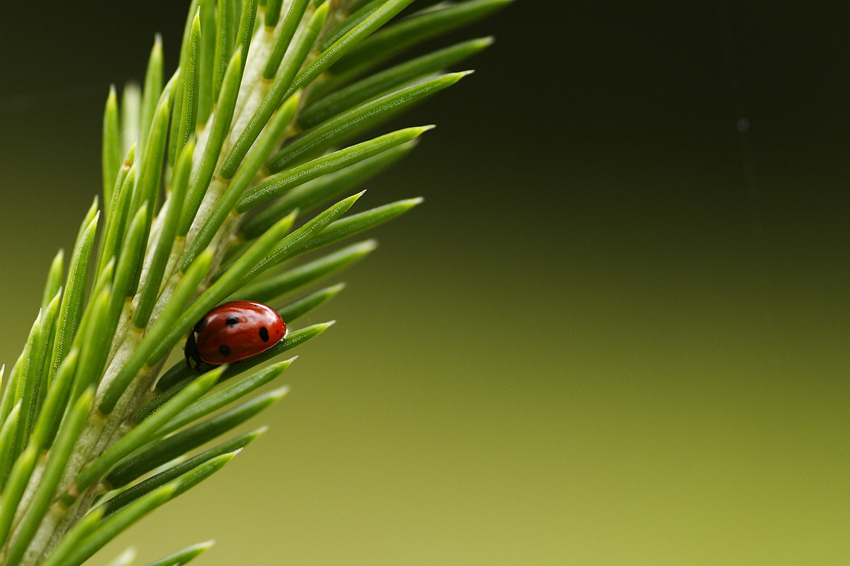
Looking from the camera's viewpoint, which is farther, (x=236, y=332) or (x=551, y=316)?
(x=551, y=316)

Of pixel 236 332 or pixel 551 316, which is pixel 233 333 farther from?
pixel 551 316

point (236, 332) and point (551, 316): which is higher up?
point (236, 332)

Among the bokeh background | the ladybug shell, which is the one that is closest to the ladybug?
the ladybug shell

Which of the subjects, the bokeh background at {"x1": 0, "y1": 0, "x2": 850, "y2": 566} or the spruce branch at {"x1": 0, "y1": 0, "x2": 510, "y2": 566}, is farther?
the bokeh background at {"x1": 0, "y1": 0, "x2": 850, "y2": 566}

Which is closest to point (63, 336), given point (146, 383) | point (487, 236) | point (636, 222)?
point (146, 383)

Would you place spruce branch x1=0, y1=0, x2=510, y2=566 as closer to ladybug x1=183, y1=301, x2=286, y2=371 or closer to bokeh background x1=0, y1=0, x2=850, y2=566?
ladybug x1=183, y1=301, x2=286, y2=371

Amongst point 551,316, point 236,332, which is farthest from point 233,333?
point 551,316

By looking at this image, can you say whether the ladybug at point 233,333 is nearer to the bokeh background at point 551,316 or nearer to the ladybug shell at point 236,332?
the ladybug shell at point 236,332
